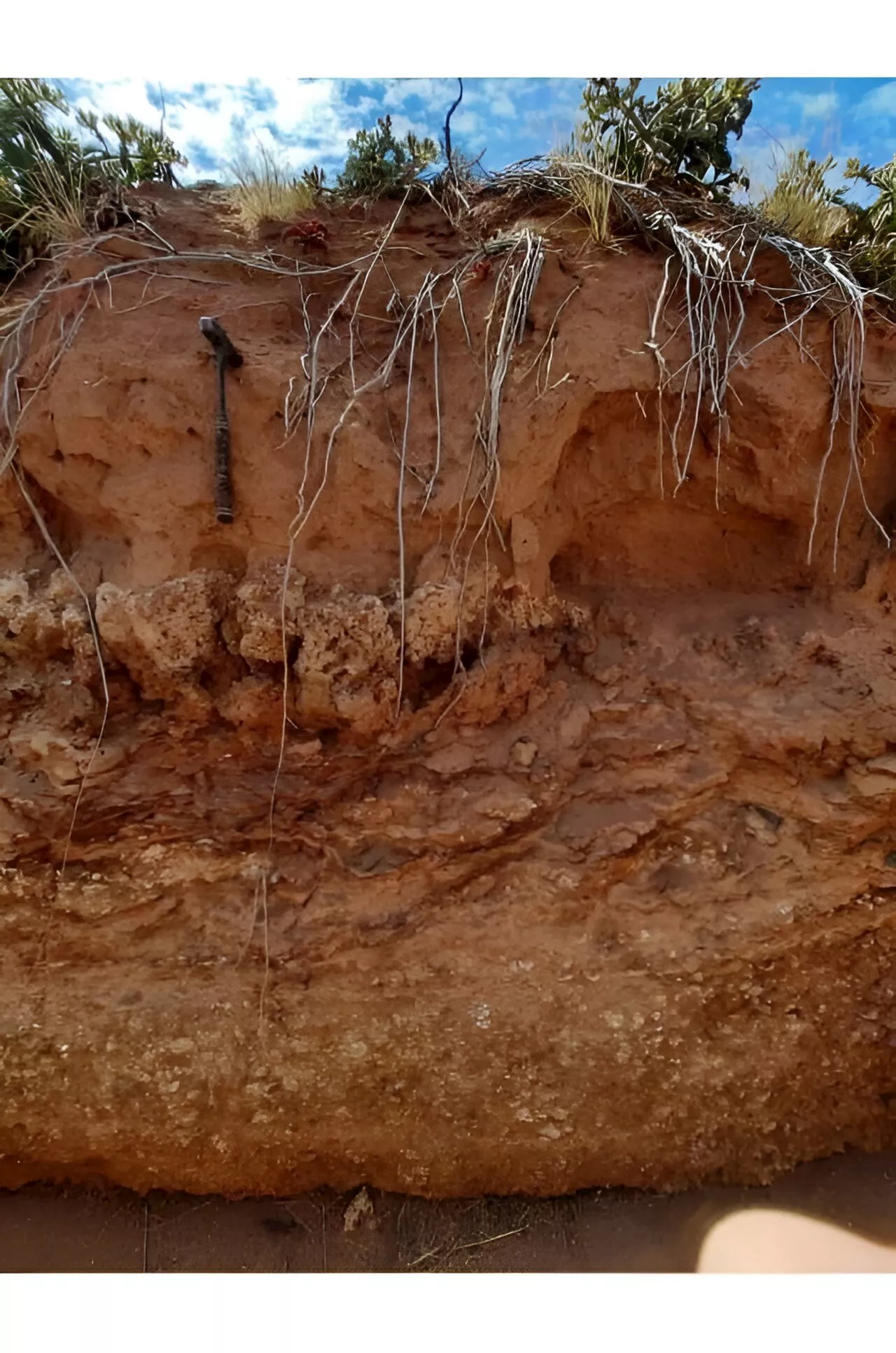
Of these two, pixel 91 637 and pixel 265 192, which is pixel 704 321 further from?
pixel 91 637

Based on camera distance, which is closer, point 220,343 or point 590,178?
point 220,343

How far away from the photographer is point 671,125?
2.15 meters

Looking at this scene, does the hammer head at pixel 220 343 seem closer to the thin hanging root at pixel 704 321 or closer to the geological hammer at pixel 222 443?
the geological hammer at pixel 222 443

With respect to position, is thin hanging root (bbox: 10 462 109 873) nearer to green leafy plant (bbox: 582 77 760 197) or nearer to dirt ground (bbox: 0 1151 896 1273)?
dirt ground (bbox: 0 1151 896 1273)

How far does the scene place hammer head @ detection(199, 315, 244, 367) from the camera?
70.1 inches

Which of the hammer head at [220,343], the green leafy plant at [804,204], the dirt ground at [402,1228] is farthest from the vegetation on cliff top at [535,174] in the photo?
the dirt ground at [402,1228]

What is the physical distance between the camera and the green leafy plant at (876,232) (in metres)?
2.03

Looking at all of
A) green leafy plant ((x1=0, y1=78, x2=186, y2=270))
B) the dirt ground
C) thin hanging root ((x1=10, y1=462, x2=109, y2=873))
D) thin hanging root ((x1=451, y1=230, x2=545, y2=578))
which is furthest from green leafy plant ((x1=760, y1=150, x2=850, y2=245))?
the dirt ground

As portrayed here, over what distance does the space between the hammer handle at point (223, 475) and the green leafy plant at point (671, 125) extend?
1.36 m

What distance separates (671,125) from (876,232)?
0.67m

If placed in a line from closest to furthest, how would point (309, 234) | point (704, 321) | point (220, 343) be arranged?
point (220, 343), point (704, 321), point (309, 234)

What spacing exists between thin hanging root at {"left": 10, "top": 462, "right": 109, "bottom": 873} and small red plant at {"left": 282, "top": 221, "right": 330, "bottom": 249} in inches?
39.0

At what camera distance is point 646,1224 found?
1.98m

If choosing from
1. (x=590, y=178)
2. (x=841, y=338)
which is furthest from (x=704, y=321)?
(x=590, y=178)
